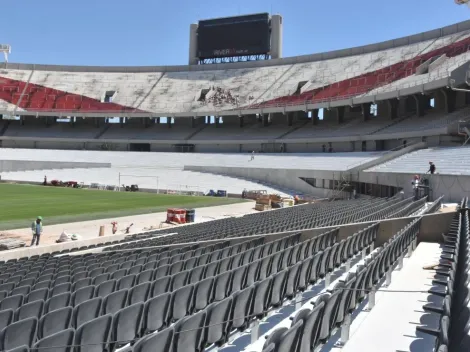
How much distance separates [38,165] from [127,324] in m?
51.3

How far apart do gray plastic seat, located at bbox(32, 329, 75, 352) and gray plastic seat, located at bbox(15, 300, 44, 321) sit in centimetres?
138

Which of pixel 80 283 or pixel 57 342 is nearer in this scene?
→ pixel 57 342

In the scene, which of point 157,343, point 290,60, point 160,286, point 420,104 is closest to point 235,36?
point 290,60

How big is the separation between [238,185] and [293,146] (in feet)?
42.6

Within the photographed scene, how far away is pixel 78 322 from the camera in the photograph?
191 inches

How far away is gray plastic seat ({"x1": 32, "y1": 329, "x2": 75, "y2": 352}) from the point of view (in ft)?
12.1

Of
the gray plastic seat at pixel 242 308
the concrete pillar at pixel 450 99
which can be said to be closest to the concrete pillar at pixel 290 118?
the concrete pillar at pixel 450 99

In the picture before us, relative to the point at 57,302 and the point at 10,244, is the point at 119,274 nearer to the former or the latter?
the point at 57,302

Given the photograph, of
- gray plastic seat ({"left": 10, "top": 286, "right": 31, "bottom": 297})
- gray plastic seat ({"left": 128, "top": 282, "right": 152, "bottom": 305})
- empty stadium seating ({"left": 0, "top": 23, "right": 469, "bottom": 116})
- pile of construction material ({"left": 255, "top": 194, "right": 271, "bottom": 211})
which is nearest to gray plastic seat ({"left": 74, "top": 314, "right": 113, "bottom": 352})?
gray plastic seat ({"left": 128, "top": 282, "right": 152, "bottom": 305})

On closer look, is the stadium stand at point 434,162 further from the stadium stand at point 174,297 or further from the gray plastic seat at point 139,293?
the gray plastic seat at point 139,293

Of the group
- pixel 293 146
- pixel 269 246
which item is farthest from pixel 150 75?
pixel 269 246

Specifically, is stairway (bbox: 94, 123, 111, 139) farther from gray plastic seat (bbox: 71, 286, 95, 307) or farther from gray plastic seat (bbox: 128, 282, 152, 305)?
gray plastic seat (bbox: 128, 282, 152, 305)

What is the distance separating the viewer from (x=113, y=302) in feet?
17.7

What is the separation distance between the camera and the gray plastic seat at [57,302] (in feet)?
17.6
